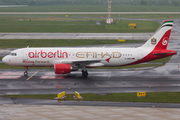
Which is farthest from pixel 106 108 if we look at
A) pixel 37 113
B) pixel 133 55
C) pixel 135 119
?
pixel 133 55

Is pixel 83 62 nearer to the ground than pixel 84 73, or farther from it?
farther from it

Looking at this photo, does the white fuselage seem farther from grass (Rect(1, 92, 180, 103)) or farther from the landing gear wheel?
grass (Rect(1, 92, 180, 103))

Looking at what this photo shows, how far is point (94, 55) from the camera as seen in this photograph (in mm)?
40062

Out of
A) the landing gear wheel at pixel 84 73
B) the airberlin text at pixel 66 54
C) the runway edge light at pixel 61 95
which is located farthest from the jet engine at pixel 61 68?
the runway edge light at pixel 61 95

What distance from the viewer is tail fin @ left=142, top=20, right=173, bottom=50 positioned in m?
40.0

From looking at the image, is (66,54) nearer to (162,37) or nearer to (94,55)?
(94,55)

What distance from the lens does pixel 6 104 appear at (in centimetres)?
2703

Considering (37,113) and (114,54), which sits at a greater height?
(114,54)

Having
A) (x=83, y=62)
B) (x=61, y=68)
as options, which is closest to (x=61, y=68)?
(x=61, y=68)

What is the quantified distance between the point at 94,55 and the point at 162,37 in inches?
438

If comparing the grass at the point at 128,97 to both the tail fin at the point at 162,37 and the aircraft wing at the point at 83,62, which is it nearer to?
the aircraft wing at the point at 83,62

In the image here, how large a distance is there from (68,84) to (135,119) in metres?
15.2

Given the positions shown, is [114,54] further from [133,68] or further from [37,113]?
[37,113]

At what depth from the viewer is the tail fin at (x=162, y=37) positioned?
40031mm
